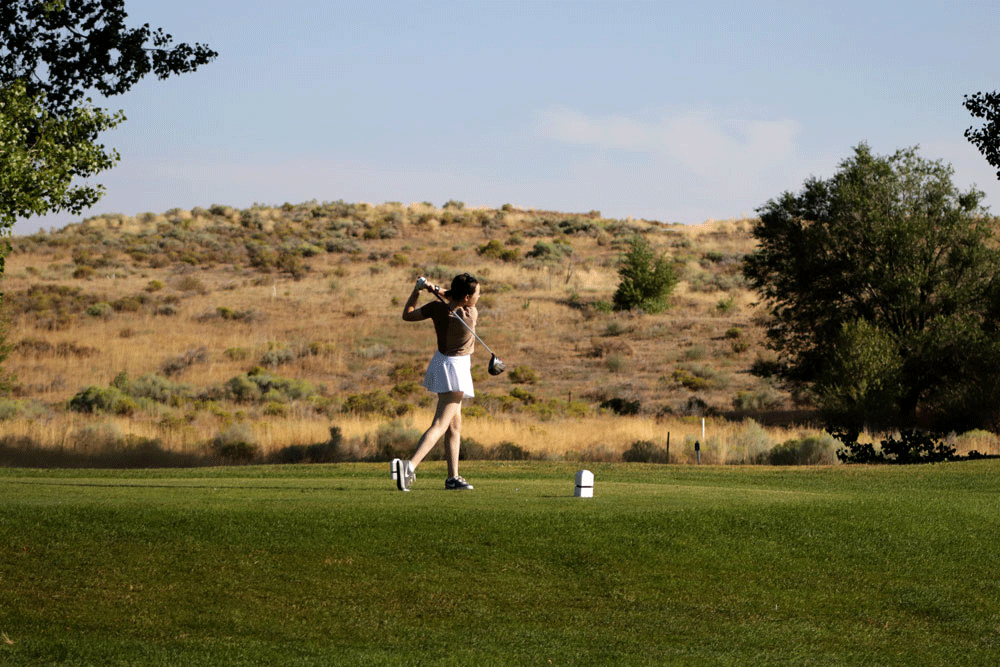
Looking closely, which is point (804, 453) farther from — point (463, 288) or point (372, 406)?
point (463, 288)

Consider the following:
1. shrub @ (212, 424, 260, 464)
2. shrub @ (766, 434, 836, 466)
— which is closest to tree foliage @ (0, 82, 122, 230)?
shrub @ (212, 424, 260, 464)

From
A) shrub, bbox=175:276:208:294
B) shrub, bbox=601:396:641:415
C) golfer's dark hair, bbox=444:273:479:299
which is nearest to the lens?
golfer's dark hair, bbox=444:273:479:299

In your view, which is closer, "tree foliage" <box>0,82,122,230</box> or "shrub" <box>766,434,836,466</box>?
"tree foliage" <box>0,82,122,230</box>

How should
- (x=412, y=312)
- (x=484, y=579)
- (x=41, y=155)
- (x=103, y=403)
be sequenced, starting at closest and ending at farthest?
(x=484, y=579) < (x=412, y=312) < (x=41, y=155) < (x=103, y=403)

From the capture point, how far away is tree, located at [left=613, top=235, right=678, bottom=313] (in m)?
60.6

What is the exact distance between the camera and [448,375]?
1309cm

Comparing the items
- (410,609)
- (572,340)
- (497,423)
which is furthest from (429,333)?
(410,609)

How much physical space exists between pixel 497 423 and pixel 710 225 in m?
66.5

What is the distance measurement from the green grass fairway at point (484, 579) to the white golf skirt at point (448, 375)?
1147 millimetres

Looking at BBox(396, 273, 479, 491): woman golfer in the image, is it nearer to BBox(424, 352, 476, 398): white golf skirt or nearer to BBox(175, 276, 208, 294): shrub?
BBox(424, 352, 476, 398): white golf skirt

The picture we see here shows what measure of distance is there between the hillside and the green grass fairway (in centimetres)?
1686

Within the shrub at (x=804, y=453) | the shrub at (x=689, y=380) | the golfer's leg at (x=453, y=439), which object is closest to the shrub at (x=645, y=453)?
the shrub at (x=804, y=453)

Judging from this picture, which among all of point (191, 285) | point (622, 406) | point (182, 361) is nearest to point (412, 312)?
point (622, 406)

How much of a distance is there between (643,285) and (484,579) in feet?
167
